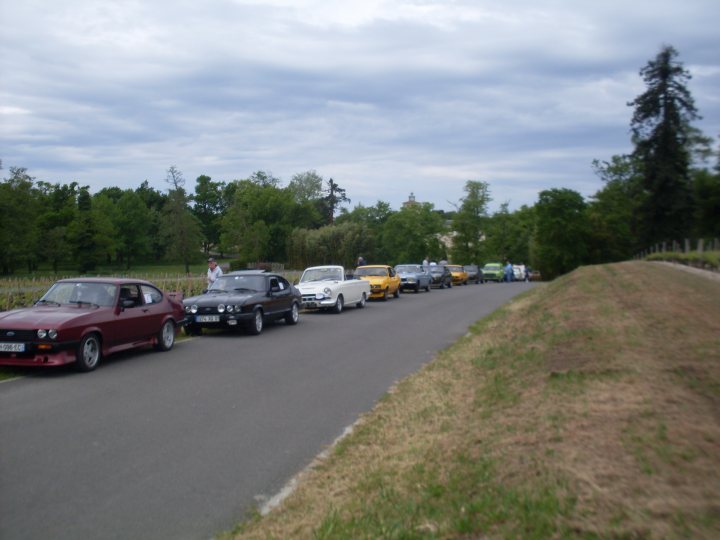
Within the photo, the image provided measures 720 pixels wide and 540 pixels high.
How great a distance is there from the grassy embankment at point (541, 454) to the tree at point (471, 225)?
3228 inches

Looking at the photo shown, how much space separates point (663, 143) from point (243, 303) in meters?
56.1

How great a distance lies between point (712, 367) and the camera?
7301 millimetres

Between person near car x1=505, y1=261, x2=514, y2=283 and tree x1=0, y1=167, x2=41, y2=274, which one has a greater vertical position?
tree x1=0, y1=167, x2=41, y2=274

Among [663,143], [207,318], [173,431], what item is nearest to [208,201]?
[663,143]

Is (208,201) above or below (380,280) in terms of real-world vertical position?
above

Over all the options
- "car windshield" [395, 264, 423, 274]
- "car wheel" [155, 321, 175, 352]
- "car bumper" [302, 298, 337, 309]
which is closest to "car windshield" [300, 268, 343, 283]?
"car bumper" [302, 298, 337, 309]

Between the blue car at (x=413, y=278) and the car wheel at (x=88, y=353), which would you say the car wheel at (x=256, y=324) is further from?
the blue car at (x=413, y=278)

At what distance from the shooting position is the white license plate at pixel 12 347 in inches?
397

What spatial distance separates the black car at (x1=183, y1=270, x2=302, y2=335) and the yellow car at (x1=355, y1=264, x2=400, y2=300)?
10.2m

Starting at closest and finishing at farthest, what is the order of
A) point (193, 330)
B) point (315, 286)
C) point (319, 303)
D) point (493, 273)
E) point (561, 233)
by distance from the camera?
1. point (193, 330)
2. point (319, 303)
3. point (315, 286)
4. point (493, 273)
5. point (561, 233)

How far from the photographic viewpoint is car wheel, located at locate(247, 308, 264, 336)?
16327 millimetres

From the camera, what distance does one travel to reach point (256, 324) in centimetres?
1647

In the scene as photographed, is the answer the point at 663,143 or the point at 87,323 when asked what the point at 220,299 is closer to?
the point at 87,323

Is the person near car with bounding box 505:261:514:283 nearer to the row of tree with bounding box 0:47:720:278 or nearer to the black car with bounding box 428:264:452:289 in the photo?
the row of tree with bounding box 0:47:720:278
